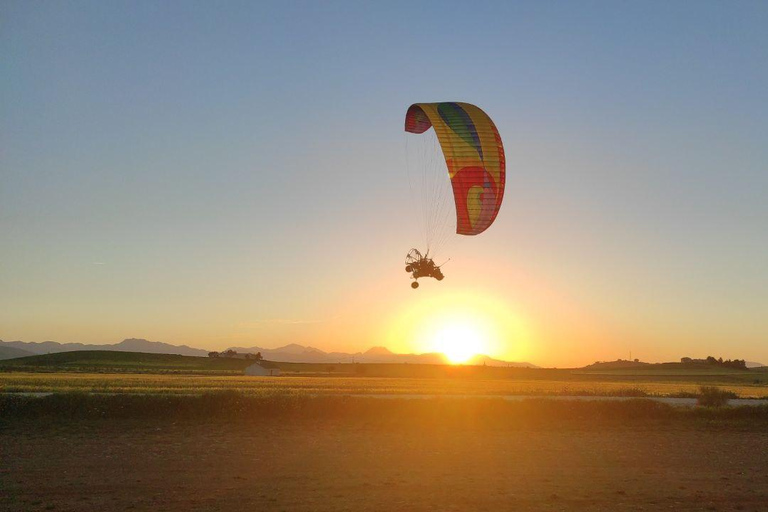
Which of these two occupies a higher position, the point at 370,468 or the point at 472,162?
the point at 472,162

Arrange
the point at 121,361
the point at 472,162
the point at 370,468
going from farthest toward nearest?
the point at 121,361 < the point at 472,162 < the point at 370,468

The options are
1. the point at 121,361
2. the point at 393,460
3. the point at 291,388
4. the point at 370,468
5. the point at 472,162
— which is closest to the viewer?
the point at 370,468

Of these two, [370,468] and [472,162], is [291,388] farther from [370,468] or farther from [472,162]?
[370,468]

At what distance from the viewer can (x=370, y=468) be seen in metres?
17.7

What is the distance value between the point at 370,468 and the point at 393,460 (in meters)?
1.23

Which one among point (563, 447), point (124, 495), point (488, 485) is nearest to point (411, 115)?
point (563, 447)

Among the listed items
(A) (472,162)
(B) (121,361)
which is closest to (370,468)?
(A) (472,162)

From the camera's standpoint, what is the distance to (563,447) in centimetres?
2103

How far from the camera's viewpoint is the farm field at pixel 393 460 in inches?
578

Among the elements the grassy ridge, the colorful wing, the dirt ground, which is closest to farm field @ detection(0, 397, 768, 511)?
the dirt ground

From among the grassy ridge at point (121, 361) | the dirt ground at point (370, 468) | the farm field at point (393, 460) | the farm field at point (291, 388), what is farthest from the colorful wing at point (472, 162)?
the grassy ridge at point (121, 361)

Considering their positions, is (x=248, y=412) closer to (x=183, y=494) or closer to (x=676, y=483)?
(x=183, y=494)

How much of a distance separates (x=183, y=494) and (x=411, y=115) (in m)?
17.7

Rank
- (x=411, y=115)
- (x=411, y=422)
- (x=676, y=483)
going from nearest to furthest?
(x=676, y=483), (x=411, y=422), (x=411, y=115)
